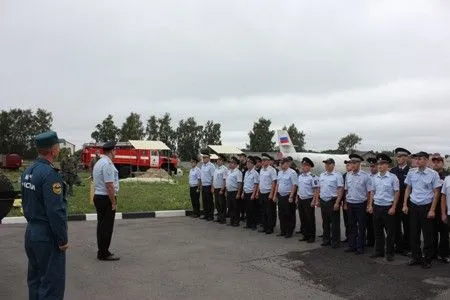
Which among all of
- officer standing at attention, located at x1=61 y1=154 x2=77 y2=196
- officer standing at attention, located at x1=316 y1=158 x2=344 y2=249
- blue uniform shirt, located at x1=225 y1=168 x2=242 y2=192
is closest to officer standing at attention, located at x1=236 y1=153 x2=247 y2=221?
blue uniform shirt, located at x1=225 y1=168 x2=242 y2=192

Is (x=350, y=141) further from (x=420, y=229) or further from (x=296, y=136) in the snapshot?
(x=420, y=229)

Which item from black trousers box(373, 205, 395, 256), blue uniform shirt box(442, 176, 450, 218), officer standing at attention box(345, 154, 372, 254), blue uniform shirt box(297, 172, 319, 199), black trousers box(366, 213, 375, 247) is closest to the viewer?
blue uniform shirt box(442, 176, 450, 218)

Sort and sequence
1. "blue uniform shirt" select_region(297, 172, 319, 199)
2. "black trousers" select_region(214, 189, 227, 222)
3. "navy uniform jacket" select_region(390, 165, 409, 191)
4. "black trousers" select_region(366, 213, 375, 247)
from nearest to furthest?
"navy uniform jacket" select_region(390, 165, 409, 191)
"black trousers" select_region(366, 213, 375, 247)
"blue uniform shirt" select_region(297, 172, 319, 199)
"black trousers" select_region(214, 189, 227, 222)

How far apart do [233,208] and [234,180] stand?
69 cm

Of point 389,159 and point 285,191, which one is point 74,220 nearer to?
point 285,191

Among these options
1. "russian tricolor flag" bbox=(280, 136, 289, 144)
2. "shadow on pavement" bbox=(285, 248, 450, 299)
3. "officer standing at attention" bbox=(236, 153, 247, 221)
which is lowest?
"shadow on pavement" bbox=(285, 248, 450, 299)

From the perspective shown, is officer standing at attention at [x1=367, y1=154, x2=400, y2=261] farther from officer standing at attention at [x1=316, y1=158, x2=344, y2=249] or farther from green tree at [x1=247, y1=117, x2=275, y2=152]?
green tree at [x1=247, y1=117, x2=275, y2=152]

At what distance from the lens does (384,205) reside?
25.4 ft

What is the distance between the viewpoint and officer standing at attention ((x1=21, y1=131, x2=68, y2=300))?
13.0 ft

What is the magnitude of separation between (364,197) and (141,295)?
15.0 ft

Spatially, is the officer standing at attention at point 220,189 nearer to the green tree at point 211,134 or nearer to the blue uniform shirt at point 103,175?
the blue uniform shirt at point 103,175

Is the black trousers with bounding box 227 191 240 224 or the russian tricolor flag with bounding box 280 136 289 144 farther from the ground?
the russian tricolor flag with bounding box 280 136 289 144

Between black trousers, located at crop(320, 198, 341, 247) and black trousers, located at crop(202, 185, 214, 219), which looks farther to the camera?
black trousers, located at crop(202, 185, 214, 219)

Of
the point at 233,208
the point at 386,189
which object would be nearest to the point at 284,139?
the point at 233,208
